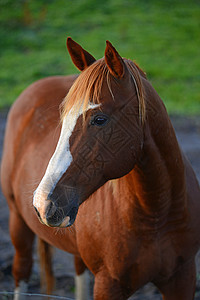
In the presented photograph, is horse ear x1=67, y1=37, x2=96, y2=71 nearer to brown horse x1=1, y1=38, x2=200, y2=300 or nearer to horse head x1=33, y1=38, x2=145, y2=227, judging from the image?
brown horse x1=1, y1=38, x2=200, y2=300

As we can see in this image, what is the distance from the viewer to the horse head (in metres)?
1.63

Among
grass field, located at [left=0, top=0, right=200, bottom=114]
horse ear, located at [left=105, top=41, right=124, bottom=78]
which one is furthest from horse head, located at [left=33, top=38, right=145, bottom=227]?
grass field, located at [left=0, top=0, right=200, bottom=114]

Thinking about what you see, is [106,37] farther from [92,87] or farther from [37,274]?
[92,87]

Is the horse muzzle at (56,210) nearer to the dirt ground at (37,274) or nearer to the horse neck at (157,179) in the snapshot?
the horse neck at (157,179)

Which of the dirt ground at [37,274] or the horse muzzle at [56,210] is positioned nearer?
the horse muzzle at [56,210]

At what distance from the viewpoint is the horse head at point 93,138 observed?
1.63 metres

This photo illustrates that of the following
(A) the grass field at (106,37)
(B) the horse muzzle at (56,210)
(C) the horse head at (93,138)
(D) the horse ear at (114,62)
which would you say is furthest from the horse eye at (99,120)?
(A) the grass field at (106,37)

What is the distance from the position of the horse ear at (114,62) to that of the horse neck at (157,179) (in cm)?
23

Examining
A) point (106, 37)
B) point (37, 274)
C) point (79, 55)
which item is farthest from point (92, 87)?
point (106, 37)

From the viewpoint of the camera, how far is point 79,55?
1899 millimetres

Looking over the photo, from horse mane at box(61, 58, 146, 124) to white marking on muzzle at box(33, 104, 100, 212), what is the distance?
0.03 m

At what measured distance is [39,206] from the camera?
5.28 feet

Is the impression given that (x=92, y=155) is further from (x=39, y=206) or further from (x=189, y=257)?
(x=189, y=257)

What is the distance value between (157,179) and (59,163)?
21.5 inches
